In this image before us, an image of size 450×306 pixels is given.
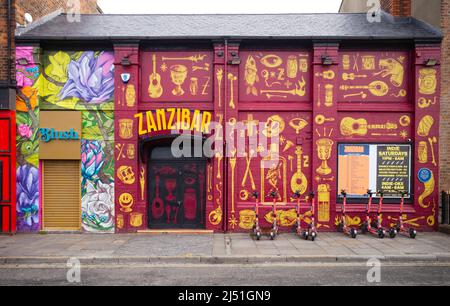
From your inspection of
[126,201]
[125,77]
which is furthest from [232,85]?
[126,201]

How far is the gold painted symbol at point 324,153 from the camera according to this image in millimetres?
12094

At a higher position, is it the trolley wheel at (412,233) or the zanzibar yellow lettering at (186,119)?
the zanzibar yellow lettering at (186,119)

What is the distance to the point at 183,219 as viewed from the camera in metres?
12.3

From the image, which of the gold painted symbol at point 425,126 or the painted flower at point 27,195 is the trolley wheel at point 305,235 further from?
the painted flower at point 27,195

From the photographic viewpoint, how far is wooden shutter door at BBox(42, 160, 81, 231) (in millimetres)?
12281

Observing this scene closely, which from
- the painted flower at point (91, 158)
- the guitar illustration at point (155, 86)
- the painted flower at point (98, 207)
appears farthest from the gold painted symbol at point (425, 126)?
the painted flower at point (91, 158)

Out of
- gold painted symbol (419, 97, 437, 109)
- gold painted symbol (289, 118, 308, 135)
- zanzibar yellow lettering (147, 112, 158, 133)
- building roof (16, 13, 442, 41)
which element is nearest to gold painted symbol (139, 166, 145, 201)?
zanzibar yellow lettering (147, 112, 158, 133)

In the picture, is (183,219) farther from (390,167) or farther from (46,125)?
(390,167)

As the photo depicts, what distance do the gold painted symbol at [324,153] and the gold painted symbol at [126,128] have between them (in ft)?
20.1

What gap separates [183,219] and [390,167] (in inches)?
278

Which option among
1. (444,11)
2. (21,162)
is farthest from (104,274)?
(444,11)

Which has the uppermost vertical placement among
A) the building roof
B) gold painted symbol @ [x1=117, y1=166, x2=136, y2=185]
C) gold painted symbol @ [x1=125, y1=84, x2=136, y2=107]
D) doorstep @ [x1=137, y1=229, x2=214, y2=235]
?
the building roof

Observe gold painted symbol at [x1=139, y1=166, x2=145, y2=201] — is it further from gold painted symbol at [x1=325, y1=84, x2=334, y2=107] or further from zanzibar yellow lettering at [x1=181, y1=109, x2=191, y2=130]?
gold painted symbol at [x1=325, y1=84, x2=334, y2=107]

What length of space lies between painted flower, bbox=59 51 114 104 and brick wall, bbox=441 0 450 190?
10.9 meters
